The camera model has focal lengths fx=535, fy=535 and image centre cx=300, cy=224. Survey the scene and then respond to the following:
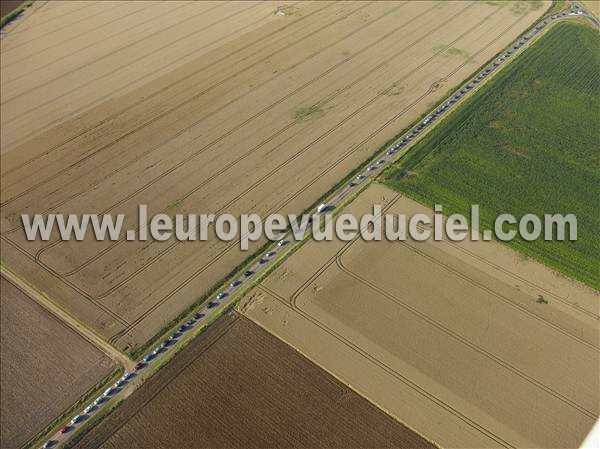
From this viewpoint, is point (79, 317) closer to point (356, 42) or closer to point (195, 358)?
point (195, 358)

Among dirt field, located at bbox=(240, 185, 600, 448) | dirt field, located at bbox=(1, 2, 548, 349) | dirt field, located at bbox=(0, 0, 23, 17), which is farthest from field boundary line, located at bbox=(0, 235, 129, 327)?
dirt field, located at bbox=(0, 0, 23, 17)

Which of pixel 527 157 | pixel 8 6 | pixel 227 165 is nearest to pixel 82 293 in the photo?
pixel 227 165

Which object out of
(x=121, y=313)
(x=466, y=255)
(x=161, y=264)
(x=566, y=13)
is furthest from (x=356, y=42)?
(x=121, y=313)

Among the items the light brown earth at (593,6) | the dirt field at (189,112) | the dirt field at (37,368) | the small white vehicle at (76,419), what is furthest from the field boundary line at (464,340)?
the light brown earth at (593,6)

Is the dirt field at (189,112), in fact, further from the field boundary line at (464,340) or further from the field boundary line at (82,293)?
the field boundary line at (464,340)

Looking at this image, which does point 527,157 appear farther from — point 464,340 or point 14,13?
point 14,13

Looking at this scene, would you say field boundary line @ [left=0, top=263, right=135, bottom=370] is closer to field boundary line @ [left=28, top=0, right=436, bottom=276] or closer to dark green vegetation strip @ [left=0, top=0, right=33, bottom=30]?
field boundary line @ [left=28, top=0, right=436, bottom=276]
